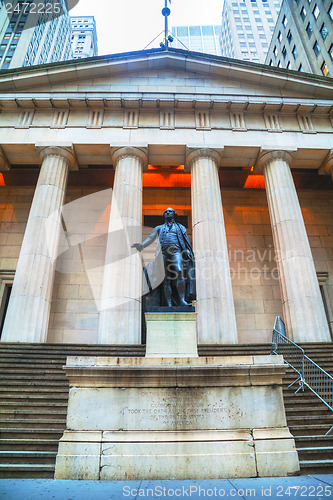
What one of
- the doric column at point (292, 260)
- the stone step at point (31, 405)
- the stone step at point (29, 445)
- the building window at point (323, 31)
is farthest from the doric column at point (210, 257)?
the building window at point (323, 31)

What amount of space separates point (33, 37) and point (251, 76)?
56062mm

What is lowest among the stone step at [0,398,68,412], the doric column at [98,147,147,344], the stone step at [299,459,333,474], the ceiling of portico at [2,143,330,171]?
the stone step at [299,459,333,474]

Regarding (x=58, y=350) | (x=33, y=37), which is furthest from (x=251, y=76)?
(x=33, y=37)

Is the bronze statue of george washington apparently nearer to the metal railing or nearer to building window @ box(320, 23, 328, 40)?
the metal railing

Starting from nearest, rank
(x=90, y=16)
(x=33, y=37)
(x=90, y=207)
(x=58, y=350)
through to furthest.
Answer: (x=58, y=350)
(x=90, y=207)
(x=33, y=37)
(x=90, y=16)

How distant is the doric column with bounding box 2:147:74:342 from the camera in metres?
12.6

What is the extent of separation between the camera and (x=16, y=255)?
1883cm

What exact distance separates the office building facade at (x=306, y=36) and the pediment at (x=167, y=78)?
1294cm

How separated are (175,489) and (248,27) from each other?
89782 mm

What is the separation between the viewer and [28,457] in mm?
5773

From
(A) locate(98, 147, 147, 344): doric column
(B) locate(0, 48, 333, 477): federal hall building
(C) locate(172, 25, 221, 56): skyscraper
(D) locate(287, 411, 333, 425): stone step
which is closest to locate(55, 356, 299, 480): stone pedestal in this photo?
(D) locate(287, 411, 333, 425): stone step

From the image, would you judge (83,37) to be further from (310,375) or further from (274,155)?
(310,375)

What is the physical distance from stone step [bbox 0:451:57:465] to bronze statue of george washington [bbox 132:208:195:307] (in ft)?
11.5

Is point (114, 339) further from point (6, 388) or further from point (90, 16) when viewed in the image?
point (90, 16)
